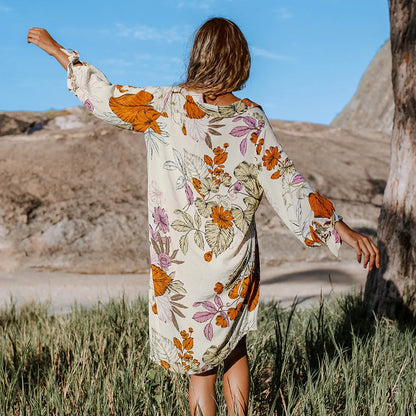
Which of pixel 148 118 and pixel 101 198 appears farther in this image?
pixel 101 198

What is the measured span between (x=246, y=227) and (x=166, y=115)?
53 centimetres

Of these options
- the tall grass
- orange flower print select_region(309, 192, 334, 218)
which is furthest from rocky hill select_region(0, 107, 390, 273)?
orange flower print select_region(309, 192, 334, 218)

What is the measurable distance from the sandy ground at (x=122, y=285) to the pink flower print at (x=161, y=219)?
3.35 meters

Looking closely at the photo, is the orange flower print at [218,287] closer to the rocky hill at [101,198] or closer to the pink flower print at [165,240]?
the pink flower print at [165,240]

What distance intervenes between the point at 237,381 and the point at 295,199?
0.78m

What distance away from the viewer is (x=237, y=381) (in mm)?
2197

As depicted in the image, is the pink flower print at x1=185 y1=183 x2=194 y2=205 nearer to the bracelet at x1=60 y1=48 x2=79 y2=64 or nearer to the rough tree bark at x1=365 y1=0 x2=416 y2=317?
the bracelet at x1=60 y1=48 x2=79 y2=64

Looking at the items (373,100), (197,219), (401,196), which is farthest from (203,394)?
(373,100)

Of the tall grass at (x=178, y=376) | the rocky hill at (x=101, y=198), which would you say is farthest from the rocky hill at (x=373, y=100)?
the tall grass at (x=178, y=376)

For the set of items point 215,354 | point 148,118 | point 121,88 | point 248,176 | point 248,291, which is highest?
point 121,88

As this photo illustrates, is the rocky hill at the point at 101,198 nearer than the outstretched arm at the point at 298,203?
No

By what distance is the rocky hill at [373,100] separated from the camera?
22.9m

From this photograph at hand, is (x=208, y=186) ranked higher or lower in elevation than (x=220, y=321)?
higher

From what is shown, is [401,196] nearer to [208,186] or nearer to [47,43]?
[208,186]
